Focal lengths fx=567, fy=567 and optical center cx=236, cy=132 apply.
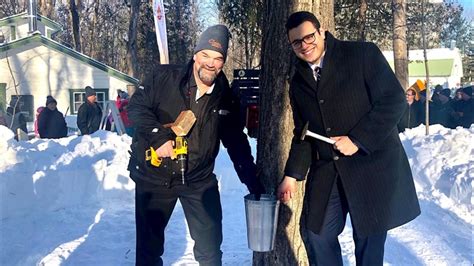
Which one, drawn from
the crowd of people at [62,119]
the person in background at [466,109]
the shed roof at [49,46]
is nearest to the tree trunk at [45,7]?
the shed roof at [49,46]

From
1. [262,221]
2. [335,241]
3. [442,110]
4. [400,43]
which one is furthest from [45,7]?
[335,241]

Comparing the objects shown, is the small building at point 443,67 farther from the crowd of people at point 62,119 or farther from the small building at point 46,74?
the crowd of people at point 62,119

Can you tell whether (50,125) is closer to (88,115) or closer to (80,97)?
(88,115)

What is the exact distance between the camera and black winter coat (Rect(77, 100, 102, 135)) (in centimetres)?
1500

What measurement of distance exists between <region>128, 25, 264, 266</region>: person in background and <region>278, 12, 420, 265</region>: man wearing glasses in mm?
658

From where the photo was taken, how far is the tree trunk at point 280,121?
4258 mm

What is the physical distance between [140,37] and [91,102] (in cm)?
2729

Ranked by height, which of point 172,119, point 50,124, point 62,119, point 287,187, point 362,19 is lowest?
point 287,187

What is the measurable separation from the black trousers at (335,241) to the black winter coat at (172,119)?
2.41ft

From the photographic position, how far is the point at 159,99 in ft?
12.9

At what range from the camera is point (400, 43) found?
1844 centimetres

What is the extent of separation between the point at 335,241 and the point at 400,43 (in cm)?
1601

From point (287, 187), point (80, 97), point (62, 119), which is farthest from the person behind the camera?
point (80, 97)

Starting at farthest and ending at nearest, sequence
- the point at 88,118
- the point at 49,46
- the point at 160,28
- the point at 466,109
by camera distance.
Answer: the point at 49,46 → the point at 88,118 → the point at 466,109 → the point at 160,28
